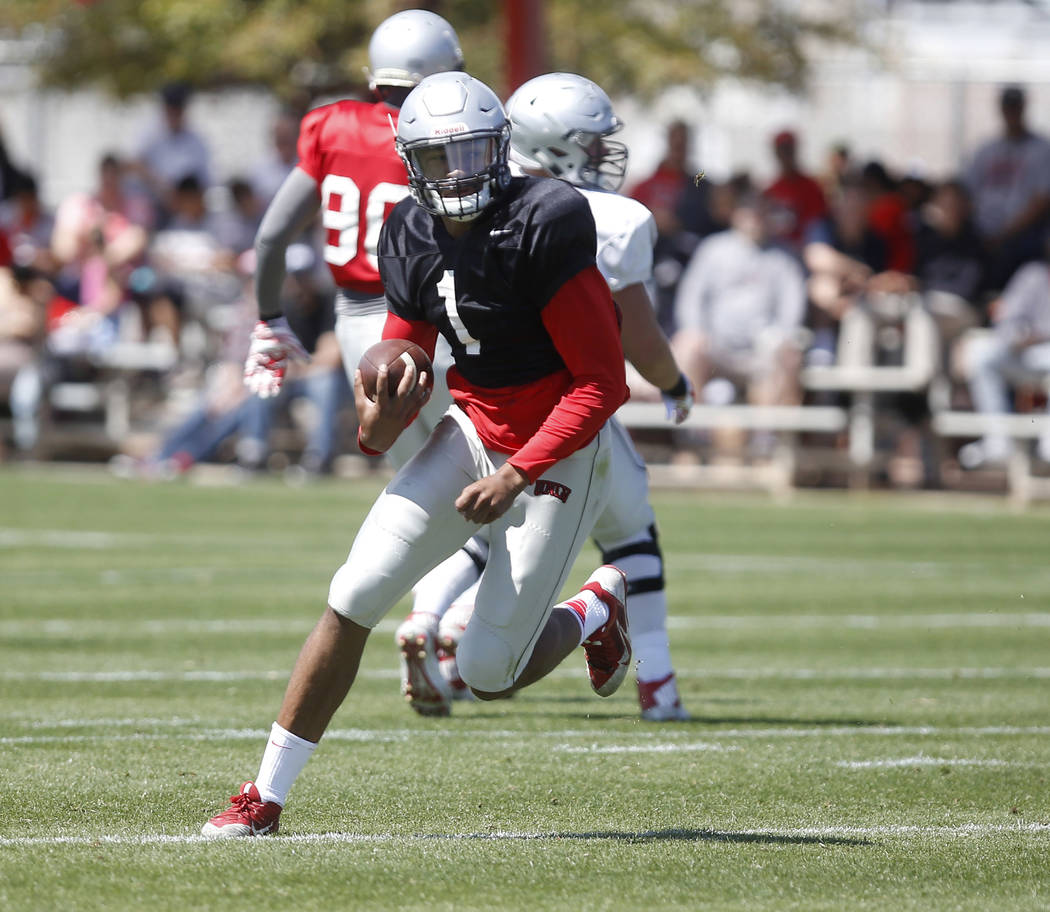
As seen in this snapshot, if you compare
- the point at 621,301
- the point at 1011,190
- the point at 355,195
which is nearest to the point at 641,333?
the point at 621,301

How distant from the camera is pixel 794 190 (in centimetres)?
1702

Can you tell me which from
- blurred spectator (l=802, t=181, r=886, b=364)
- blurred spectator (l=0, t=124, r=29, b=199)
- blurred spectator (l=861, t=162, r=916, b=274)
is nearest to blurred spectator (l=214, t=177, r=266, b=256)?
blurred spectator (l=0, t=124, r=29, b=199)

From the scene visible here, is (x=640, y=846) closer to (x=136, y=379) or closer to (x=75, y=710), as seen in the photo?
(x=75, y=710)

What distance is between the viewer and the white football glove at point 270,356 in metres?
6.92

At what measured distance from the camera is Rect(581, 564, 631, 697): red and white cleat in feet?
17.5

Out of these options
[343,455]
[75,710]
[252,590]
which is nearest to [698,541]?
[252,590]

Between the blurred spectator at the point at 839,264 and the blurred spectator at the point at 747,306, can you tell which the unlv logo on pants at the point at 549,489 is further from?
the blurred spectator at the point at 839,264

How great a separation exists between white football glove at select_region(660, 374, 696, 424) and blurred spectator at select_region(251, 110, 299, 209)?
32.6 feet

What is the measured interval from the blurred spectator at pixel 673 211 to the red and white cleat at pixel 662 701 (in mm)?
9740

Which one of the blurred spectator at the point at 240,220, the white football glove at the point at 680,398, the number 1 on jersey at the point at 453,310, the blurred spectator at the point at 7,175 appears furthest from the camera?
the blurred spectator at the point at 7,175

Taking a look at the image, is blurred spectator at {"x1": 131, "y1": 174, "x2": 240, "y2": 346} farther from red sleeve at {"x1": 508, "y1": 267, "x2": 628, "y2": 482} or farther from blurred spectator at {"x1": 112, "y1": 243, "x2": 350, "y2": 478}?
red sleeve at {"x1": 508, "y1": 267, "x2": 628, "y2": 482}

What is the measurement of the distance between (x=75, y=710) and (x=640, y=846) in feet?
8.81

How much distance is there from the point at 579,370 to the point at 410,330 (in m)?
0.48

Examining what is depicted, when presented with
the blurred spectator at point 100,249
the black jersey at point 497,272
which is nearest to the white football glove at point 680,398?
the black jersey at point 497,272
